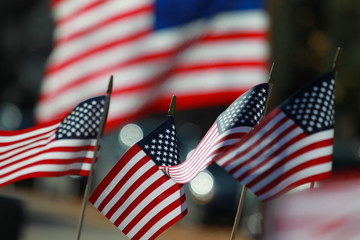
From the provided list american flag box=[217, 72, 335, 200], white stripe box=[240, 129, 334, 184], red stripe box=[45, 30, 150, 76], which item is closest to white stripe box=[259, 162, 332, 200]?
american flag box=[217, 72, 335, 200]

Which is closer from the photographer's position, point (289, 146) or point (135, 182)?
point (289, 146)

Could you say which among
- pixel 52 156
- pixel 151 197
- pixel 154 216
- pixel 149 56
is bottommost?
pixel 154 216

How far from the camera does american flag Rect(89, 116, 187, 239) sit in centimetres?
568

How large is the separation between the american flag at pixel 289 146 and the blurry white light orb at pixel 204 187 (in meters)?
9.74

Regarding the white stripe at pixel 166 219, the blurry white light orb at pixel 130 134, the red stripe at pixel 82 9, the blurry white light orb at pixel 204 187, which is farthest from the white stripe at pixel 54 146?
the blurry white light orb at pixel 130 134

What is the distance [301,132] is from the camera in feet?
16.6

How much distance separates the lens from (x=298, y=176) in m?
5.08

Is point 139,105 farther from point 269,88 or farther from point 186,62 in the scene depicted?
point 269,88

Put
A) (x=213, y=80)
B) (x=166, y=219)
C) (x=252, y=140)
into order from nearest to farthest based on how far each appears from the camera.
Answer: (x=252, y=140), (x=166, y=219), (x=213, y=80)

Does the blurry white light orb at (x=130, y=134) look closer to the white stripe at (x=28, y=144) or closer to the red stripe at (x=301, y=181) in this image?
the white stripe at (x=28, y=144)

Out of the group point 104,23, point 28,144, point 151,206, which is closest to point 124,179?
point 151,206

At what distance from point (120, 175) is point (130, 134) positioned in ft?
41.4

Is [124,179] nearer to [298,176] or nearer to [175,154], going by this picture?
[175,154]

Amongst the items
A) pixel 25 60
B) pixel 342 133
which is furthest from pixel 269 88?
pixel 25 60
